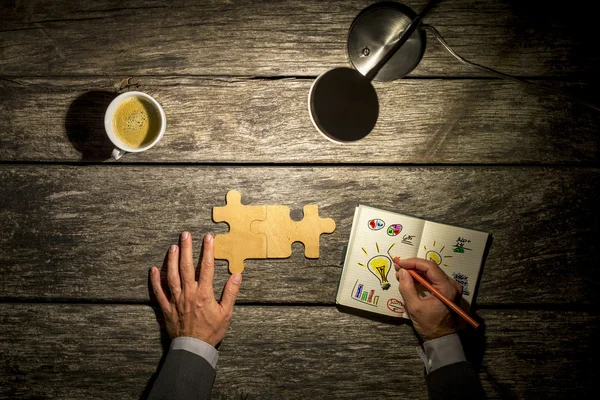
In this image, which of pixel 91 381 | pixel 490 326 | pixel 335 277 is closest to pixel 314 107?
pixel 335 277

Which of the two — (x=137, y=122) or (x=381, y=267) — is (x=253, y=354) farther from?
(x=137, y=122)

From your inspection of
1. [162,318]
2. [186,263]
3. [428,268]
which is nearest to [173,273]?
[186,263]

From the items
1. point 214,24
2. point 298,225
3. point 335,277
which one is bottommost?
point 335,277

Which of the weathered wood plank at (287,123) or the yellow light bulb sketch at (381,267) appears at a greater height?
the weathered wood plank at (287,123)

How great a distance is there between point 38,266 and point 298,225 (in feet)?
3.01

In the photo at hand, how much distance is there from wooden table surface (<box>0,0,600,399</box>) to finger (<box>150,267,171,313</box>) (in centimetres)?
5

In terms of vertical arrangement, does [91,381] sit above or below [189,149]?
below

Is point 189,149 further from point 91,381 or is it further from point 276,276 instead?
point 91,381

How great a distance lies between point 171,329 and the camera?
1.28 metres

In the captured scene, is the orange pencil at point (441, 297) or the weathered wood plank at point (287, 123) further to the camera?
the weathered wood plank at point (287, 123)

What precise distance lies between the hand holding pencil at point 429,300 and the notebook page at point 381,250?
0.04 metres

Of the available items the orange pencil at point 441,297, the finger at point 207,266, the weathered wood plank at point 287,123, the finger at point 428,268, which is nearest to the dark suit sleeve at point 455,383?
the orange pencil at point 441,297

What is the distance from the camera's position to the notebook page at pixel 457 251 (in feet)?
4.27

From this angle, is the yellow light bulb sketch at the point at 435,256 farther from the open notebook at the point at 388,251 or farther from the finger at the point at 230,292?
the finger at the point at 230,292
